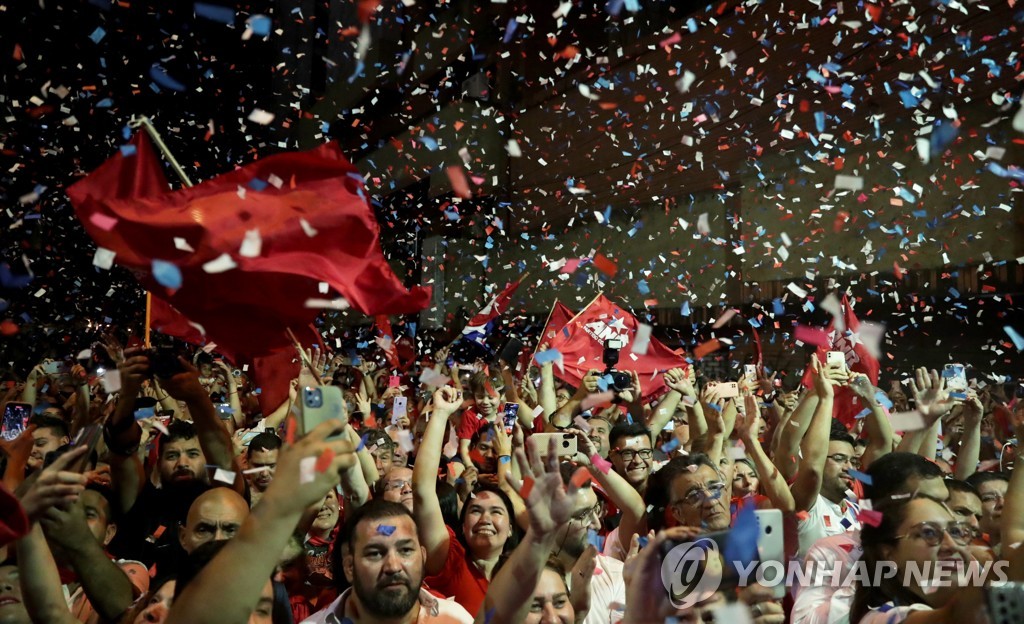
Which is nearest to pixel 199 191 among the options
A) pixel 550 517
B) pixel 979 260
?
pixel 550 517

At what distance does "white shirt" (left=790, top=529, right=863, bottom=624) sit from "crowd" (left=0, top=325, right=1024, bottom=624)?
0.04 ft

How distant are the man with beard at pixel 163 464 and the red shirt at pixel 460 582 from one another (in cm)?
101

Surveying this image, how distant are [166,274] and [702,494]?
2476mm

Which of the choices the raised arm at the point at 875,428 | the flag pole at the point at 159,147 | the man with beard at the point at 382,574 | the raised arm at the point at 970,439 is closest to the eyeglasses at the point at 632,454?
the raised arm at the point at 875,428

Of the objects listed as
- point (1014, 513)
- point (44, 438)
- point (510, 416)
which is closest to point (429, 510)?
point (1014, 513)

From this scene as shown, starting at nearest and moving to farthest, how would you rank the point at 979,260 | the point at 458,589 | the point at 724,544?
the point at 724,544
the point at 458,589
the point at 979,260

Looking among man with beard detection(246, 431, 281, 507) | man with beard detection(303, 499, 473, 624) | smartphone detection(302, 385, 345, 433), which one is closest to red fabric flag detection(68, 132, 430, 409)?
man with beard detection(246, 431, 281, 507)

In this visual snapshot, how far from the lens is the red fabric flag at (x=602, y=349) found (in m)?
7.88

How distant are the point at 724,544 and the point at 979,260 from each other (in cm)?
681

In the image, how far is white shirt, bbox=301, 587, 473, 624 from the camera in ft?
9.93

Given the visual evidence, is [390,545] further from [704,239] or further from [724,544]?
[704,239]

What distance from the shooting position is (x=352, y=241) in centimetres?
397

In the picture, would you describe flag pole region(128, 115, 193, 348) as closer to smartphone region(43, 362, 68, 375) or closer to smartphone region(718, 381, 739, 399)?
smartphone region(43, 362, 68, 375)

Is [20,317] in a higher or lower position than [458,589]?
higher
